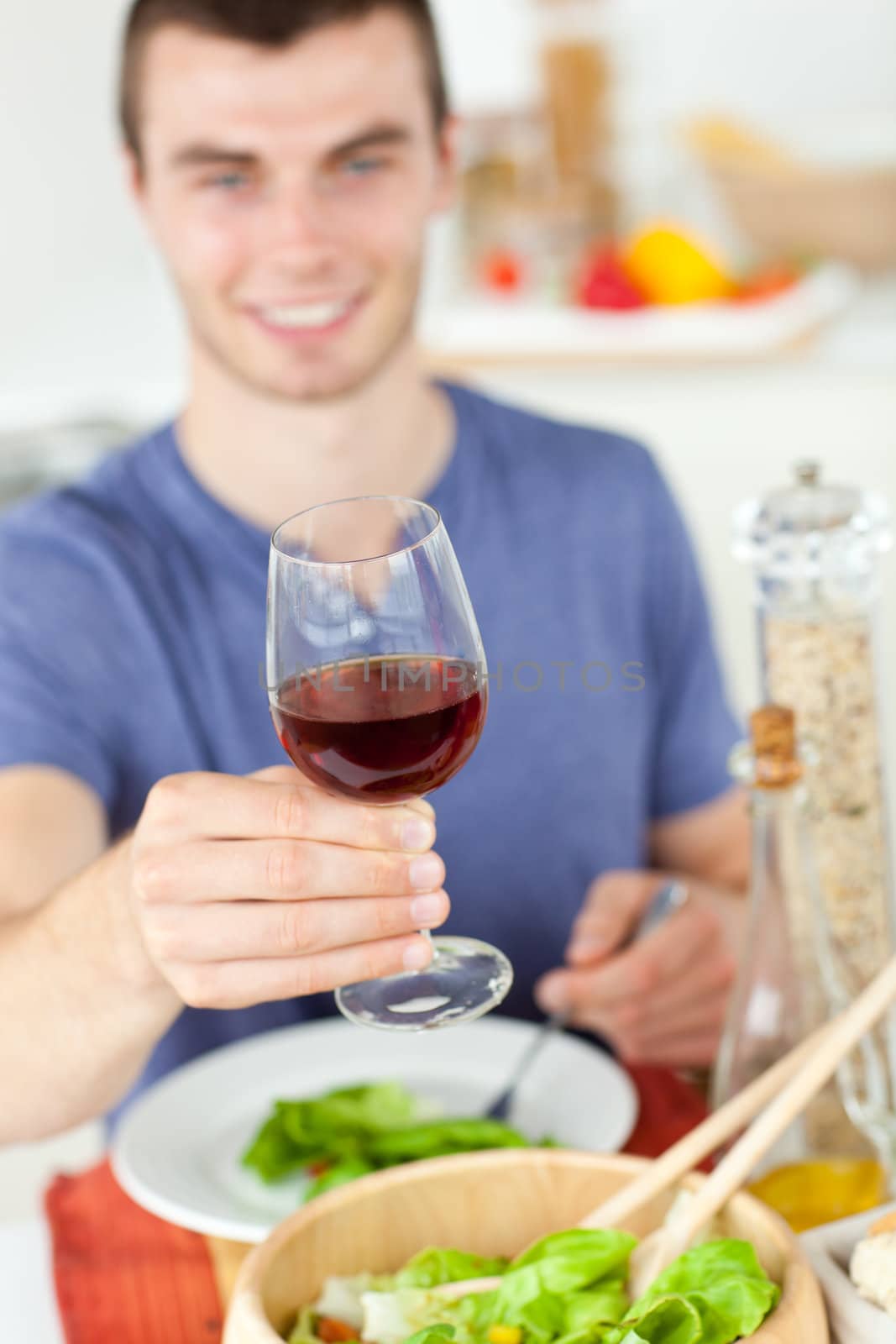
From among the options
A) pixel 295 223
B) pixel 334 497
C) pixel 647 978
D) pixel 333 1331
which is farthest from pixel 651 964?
pixel 295 223

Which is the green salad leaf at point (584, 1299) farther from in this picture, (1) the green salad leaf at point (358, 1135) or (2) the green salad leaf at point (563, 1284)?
(1) the green salad leaf at point (358, 1135)

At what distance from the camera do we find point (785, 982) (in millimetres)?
840

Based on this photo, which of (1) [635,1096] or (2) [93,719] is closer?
(1) [635,1096]

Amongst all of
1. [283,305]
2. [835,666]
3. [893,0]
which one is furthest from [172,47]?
[893,0]

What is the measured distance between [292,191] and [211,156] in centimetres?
8

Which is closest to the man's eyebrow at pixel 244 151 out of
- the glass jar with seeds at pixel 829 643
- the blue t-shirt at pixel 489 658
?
the blue t-shirt at pixel 489 658

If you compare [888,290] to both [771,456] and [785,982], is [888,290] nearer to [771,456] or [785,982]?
[771,456]

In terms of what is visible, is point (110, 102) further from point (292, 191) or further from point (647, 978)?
point (647, 978)

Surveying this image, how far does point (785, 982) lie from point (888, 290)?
8.43 feet

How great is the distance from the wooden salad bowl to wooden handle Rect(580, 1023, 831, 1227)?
0.04 ft

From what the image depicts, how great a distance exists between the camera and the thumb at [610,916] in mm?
1094

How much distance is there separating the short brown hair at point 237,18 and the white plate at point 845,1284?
106 centimetres

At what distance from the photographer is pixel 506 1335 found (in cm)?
63

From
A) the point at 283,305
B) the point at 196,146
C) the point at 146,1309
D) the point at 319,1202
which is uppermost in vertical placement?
the point at 196,146
